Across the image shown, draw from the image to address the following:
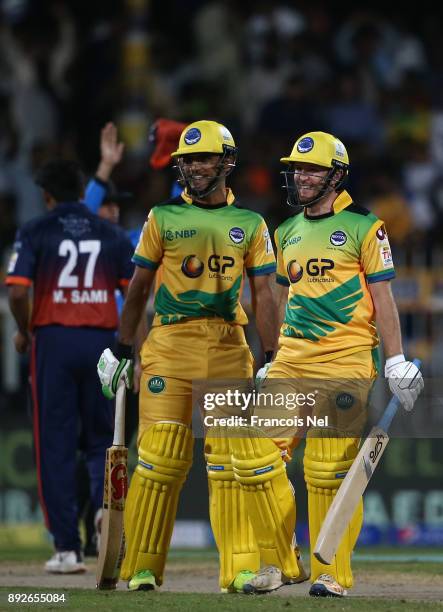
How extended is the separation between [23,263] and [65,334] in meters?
0.47

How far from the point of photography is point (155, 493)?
26.3 feet

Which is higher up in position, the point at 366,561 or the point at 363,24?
the point at 363,24

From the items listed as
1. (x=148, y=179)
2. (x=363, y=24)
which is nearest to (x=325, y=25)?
(x=363, y=24)

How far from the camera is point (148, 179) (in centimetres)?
1493

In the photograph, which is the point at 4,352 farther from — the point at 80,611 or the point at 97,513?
the point at 80,611

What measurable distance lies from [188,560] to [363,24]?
7708mm

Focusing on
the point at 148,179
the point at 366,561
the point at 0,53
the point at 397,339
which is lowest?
the point at 366,561

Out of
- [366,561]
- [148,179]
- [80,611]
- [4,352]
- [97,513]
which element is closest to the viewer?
[80,611]

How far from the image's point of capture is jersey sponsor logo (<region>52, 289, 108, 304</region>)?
956cm

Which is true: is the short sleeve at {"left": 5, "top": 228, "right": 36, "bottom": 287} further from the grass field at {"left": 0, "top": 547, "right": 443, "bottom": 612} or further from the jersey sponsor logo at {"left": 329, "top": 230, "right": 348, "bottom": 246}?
the jersey sponsor logo at {"left": 329, "top": 230, "right": 348, "bottom": 246}

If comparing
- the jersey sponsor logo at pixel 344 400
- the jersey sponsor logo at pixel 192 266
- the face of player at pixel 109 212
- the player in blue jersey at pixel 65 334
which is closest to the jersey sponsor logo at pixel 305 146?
the jersey sponsor logo at pixel 192 266

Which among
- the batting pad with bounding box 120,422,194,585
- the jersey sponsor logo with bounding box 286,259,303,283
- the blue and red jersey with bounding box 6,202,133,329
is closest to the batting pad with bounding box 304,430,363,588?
the batting pad with bounding box 120,422,194,585

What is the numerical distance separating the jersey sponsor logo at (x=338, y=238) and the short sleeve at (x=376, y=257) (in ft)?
0.31

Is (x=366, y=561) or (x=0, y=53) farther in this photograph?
(x=0, y=53)
